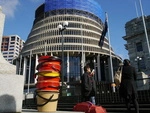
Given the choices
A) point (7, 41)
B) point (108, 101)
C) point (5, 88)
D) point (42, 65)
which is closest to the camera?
point (5, 88)

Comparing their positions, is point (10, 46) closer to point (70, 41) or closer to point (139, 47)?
point (70, 41)

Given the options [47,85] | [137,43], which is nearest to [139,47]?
[137,43]

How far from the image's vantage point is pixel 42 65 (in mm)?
5133

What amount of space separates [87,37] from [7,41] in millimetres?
97590

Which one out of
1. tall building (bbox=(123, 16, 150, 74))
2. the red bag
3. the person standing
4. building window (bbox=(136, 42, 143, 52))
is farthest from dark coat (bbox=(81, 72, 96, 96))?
building window (bbox=(136, 42, 143, 52))

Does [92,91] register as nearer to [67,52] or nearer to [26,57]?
[67,52]

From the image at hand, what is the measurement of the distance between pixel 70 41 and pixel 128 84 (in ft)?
178

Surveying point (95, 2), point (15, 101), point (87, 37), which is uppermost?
point (95, 2)

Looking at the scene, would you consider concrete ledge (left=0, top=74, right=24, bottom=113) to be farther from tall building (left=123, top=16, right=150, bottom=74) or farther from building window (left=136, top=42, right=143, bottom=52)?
building window (left=136, top=42, right=143, bottom=52)

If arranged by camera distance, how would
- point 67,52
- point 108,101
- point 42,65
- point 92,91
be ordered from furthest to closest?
point 67,52 < point 108,101 < point 92,91 < point 42,65

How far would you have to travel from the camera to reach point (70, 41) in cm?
5928

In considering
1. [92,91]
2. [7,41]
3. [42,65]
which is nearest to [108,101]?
[92,91]

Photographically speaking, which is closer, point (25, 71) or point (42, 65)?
point (42, 65)

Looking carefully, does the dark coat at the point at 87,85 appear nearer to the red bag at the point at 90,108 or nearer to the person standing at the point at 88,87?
the person standing at the point at 88,87
